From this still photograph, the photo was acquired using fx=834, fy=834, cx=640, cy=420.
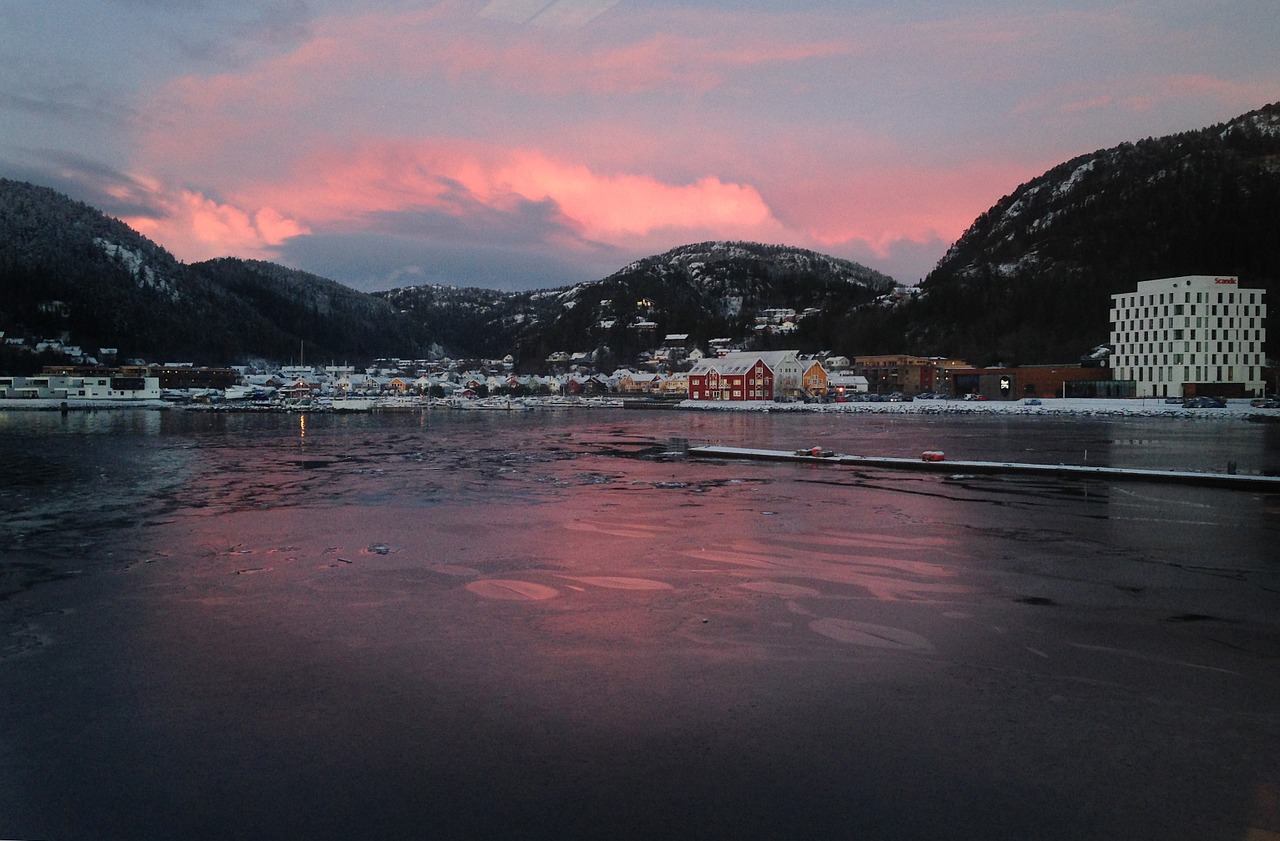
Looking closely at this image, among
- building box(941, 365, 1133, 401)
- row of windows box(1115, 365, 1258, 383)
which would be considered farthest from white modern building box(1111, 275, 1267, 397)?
building box(941, 365, 1133, 401)

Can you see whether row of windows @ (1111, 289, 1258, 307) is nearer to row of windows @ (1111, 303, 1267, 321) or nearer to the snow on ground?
row of windows @ (1111, 303, 1267, 321)

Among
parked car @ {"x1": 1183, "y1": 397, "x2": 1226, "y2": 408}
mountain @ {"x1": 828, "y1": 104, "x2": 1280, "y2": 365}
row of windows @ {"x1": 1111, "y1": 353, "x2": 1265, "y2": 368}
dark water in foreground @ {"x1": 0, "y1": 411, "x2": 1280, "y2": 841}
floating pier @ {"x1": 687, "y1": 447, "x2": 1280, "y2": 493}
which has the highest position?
mountain @ {"x1": 828, "y1": 104, "x2": 1280, "y2": 365}

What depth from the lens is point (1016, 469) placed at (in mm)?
27812

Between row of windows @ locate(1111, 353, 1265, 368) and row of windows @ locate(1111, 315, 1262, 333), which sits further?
row of windows @ locate(1111, 315, 1262, 333)

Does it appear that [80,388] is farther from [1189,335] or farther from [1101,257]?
[1101,257]

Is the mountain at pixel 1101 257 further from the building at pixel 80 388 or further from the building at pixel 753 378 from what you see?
the building at pixel 80 388

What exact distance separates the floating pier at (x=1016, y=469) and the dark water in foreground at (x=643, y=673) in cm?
549

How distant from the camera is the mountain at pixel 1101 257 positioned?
149000 mm

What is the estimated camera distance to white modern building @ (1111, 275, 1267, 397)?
307 feet

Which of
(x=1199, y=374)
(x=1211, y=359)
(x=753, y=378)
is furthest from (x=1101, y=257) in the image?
(x=753, y=378)

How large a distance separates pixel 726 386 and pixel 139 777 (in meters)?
110

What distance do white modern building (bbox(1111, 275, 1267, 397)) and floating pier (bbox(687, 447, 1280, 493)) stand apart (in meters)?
79.8

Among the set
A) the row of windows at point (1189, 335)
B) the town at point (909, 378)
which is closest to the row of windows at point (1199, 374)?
the town at point (909, 378)

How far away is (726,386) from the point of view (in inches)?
4513
